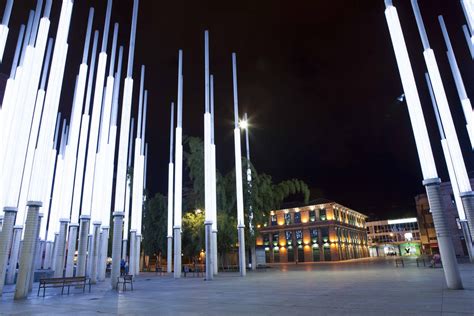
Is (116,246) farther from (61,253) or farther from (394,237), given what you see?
(394,237)

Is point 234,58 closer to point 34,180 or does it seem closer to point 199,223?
point 199,223

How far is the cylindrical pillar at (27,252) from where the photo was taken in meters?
13.6

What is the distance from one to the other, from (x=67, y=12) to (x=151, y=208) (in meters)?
29.3

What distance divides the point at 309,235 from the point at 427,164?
2453 inches

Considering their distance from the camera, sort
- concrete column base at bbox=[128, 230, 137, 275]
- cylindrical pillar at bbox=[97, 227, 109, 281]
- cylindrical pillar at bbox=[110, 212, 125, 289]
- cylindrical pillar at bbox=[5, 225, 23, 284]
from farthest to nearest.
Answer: concrete column base at bbox=[128, 230, 137, 275], cylindrical pillar at bbox=[97, 227, 109, 281], cylindrical pillar at bbox=[5, 225, 23, 284], cylindrical pillar at bbox=[110, 212, 125, 289]

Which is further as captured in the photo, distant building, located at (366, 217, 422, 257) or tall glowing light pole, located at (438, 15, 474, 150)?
distant building, located at (366, 217, 422, 257)

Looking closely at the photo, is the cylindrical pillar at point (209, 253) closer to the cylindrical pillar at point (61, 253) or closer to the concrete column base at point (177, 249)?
the concrete column base at point (177, 249)

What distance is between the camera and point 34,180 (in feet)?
48.8

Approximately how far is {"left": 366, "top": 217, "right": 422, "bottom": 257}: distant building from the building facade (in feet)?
94.7

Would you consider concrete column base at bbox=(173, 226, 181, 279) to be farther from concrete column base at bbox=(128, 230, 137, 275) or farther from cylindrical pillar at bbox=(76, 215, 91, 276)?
cylindrical pillar at bbox=(76, 215, 91, 276)

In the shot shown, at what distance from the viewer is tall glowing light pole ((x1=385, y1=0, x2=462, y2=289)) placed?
1254 centimetres

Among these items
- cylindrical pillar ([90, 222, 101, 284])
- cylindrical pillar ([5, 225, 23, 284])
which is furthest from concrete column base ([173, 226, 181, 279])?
cylindrical pillar ([5, 225, 23, 284])

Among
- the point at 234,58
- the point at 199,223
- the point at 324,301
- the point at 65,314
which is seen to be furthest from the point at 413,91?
the point at 199,223

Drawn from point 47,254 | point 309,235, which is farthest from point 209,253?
point 309,235
